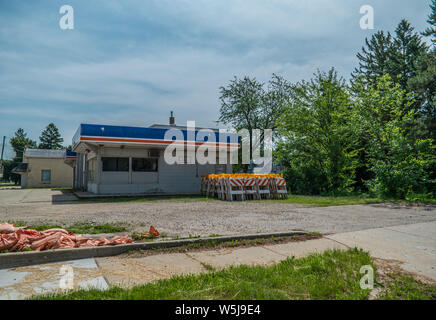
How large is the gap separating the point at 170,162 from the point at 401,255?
661 inches

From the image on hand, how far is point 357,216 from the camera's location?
9.67 metres

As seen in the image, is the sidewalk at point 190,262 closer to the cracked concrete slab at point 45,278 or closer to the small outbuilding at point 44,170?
the cracked concrete slab at point 45,278

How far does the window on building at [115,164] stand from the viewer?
60.8 ft

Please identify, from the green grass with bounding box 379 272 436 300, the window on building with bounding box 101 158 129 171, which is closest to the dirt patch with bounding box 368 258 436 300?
the green grass with bounding box 379 272 436 300

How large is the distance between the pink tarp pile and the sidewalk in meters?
0.54

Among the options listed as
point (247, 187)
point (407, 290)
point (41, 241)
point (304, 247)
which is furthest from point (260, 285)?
point (247, 187)

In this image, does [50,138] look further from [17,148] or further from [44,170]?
[44,170]

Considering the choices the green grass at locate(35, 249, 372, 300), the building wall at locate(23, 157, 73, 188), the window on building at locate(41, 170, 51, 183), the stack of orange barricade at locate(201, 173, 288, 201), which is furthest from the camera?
the window on building at locate(41, 170, 51, 183)

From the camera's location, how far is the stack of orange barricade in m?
15.6

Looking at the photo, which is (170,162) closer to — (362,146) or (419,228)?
(362,146)

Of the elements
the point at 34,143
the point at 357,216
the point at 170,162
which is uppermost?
the point at 34,143

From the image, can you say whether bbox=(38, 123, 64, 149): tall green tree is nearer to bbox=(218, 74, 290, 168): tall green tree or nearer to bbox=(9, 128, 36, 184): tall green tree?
bbox=(9, 128, 36, 184): tall green tree

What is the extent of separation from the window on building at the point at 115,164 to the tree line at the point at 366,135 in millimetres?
11627

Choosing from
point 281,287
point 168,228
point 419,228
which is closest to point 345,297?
point 281,287
